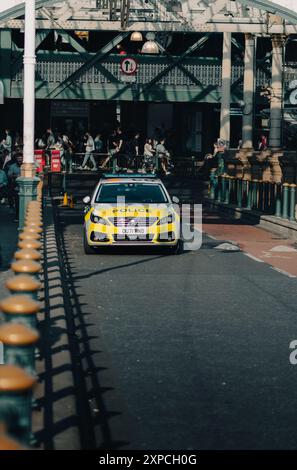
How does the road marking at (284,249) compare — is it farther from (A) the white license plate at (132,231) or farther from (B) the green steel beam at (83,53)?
(B) the green steel beam at (83,53)

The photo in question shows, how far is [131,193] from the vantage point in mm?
21703

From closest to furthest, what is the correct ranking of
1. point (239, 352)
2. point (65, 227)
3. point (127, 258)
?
point (239, 352), point (127, 258), point (65, 227)

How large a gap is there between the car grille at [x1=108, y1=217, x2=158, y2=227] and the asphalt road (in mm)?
1643

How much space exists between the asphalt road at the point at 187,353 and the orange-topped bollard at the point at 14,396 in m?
2.40

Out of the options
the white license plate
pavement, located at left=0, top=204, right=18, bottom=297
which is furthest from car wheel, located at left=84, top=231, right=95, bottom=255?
pavement, located at left=0, top=204, right=18, bottom=297

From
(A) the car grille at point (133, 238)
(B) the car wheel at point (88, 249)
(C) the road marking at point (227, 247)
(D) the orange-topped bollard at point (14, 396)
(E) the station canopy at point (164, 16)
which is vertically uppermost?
(E) the station canopy at point (164, 16)

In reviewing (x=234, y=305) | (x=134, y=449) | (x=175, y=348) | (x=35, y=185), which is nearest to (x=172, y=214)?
(x=35, y=185)

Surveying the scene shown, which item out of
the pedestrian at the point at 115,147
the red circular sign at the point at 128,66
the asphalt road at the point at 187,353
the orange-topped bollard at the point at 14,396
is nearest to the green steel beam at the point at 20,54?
the red circular sign at the point at 128,66

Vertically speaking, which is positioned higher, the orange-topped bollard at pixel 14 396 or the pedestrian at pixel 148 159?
the orange-topped bollard at pixel 14 396

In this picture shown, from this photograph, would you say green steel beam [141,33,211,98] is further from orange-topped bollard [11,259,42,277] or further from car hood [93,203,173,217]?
orange-topped bollard [11,259,42,277]

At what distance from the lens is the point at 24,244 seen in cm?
977

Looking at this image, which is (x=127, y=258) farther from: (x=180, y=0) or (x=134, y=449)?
(x=180, y=0)

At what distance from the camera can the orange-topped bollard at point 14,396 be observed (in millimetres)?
4441

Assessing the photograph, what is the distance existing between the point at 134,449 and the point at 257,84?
51975 millimetres
